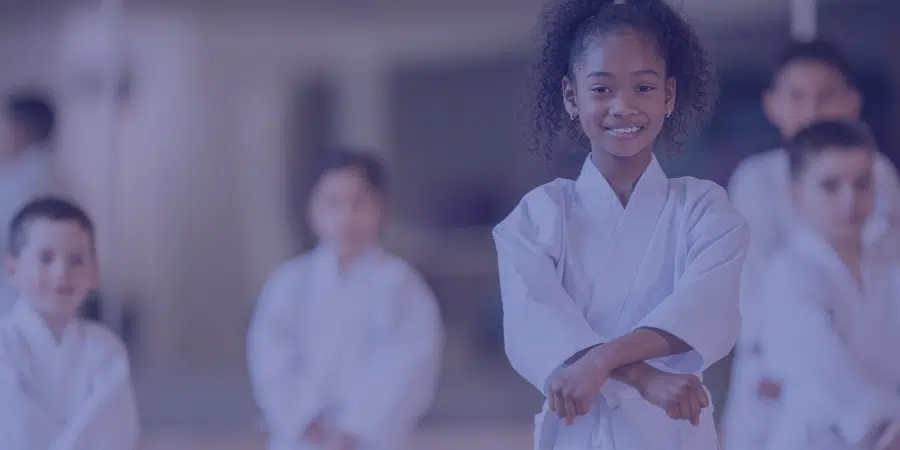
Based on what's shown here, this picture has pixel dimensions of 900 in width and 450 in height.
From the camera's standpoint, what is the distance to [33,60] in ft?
12.4

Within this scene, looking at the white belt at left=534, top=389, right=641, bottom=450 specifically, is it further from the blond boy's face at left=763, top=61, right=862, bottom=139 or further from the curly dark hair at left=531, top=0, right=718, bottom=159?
the blond boy's face at left=763, top=61, right=862, bottom=139

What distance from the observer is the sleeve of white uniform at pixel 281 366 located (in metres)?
2.66

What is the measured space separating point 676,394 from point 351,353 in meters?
1.42

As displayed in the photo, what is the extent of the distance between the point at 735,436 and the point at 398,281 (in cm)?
101

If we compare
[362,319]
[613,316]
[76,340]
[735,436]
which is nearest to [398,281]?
[362,319]

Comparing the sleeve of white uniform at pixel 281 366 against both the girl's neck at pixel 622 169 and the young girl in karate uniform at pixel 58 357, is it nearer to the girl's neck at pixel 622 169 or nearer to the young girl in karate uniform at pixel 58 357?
the young girl in karate uniform at pixel 58 357

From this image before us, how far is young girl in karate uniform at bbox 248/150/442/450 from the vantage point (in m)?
2.66

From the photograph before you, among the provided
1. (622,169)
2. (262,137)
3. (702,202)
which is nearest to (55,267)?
(622,169)

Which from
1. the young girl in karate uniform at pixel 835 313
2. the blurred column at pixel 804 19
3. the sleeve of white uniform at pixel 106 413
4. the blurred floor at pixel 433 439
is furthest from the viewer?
the blurred floor at pixel 433 439

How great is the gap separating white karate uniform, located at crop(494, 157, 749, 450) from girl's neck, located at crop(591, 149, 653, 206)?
2 centimetres

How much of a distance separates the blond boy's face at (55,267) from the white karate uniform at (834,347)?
61.6 inches

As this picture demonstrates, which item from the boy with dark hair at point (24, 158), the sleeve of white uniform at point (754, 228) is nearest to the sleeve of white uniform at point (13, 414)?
the boy with dark hair at point (24, 158)

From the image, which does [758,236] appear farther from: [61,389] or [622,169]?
[61,389]

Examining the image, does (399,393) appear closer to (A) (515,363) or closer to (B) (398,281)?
(B) (398,281)
